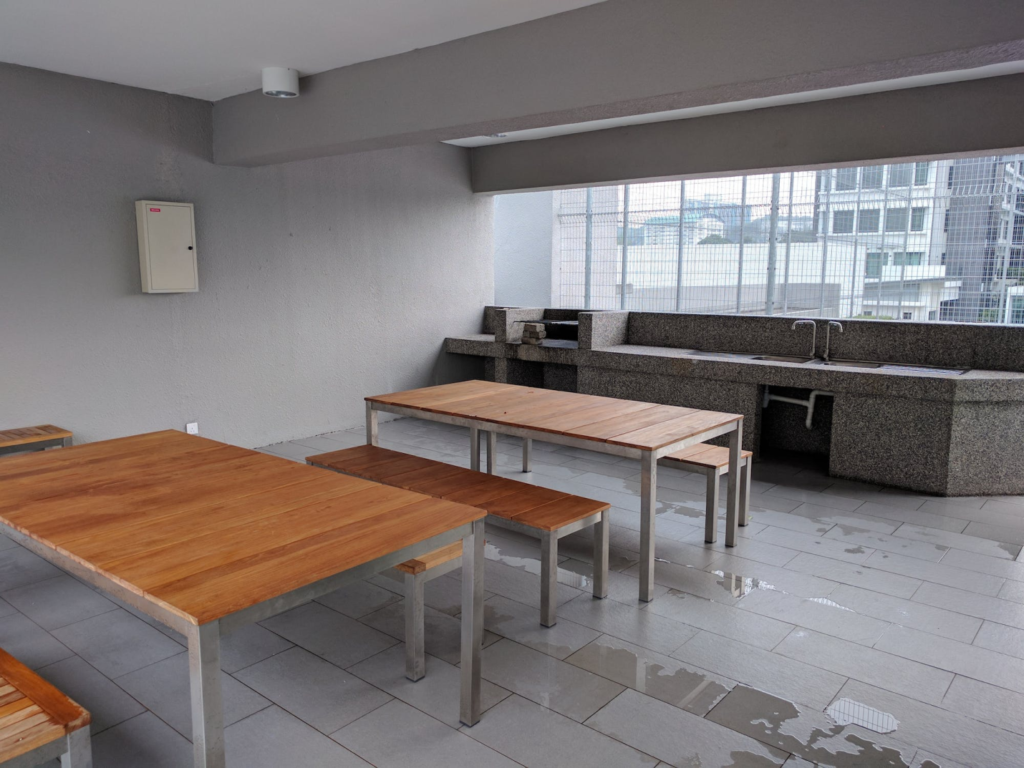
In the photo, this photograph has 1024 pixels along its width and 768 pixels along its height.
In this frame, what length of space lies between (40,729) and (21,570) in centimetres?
230

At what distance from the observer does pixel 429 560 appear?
7.67 ft

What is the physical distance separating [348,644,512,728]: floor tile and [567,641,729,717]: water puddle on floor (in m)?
0.35

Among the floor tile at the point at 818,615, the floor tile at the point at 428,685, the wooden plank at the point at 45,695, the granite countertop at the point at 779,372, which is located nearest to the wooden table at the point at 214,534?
the floor tile at the point at 428,685

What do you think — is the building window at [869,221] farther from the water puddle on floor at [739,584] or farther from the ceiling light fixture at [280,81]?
the ceiling light fixture at [280,81]

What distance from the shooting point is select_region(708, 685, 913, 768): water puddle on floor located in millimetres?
2000

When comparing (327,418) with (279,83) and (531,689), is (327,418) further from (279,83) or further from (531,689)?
(531,689)

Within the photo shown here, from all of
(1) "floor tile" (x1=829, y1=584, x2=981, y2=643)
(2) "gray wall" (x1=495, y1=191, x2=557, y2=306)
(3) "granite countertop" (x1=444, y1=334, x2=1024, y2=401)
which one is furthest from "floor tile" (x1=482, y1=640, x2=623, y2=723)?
(2) "gray wall" (x1=495, y1=191, x2=557, y2=306)

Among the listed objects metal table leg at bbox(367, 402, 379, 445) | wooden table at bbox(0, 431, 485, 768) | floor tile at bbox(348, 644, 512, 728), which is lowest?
floor tile at bbox(348, 644, 512, 728)

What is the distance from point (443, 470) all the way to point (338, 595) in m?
0.70

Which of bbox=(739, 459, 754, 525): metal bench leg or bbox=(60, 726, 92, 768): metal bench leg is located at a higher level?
bbox=(60, 726, 92, 768): metal bench leg

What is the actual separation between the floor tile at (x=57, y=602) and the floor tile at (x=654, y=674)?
74.7 inches

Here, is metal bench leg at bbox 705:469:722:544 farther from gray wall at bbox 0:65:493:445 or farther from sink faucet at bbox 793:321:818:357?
gray wall at bbox 0:65:493:445

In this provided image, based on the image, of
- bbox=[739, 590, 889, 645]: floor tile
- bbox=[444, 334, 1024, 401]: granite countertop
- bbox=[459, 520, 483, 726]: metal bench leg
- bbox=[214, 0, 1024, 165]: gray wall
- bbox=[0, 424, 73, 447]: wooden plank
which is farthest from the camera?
bbox=[444, 334, 1024, 401]: granite countertop

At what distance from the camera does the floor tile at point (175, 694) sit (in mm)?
2176
